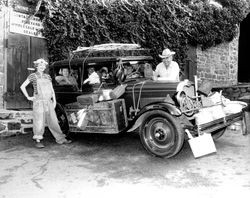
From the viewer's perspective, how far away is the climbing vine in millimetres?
8438

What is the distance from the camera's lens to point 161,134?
4.89m

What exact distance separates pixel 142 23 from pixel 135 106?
5.12 metres

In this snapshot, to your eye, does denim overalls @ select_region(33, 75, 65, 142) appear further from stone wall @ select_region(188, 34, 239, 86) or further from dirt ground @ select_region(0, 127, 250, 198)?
stone wall @ select_region(188, 34, 239, 86)

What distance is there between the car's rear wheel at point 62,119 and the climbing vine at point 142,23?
8.00 ft

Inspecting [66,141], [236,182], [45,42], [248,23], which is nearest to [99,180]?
[236,182]

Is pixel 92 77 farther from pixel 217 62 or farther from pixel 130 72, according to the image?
pixel 217 62

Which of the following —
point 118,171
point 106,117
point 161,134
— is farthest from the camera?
point 106,117

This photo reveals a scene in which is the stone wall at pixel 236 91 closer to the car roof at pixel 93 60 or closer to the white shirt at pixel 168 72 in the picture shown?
the white shirt at pixel 168 72

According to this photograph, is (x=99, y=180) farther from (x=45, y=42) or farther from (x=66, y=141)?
(x=45, y=42)

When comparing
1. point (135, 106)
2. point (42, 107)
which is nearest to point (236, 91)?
point (135, 106)

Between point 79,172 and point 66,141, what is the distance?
1.94 meters

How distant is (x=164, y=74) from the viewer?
6.07 meters

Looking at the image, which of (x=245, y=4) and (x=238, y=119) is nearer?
(x=238, y=119)

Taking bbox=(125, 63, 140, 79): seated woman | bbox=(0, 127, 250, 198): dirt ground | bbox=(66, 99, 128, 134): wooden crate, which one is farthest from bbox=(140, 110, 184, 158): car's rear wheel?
bbox=(125, 63, 140, 79): seated woman
